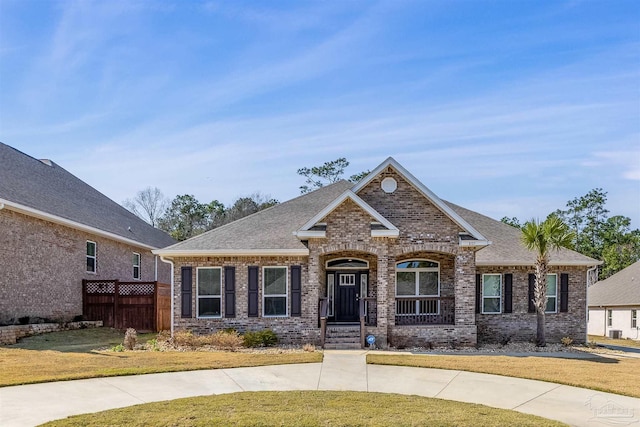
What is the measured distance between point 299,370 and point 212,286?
7128mm

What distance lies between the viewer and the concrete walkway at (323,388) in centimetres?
975

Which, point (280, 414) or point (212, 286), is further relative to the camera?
point (212, 286)

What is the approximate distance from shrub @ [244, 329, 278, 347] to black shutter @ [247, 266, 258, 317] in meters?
0.87

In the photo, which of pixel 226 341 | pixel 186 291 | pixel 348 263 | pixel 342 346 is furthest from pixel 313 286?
pixel 186 291

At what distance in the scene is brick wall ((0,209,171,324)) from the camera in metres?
19.4

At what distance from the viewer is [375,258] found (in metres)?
21.2

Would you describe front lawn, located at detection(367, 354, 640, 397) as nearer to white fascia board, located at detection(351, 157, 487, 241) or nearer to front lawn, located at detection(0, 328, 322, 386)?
front lawn, located at detection(0, 328, 322, 386)

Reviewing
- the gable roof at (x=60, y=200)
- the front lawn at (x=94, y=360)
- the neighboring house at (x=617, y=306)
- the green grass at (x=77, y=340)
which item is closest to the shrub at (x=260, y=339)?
the front lawn at (x=94, y=360)

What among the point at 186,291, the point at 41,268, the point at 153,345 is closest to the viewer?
the point at 153,345

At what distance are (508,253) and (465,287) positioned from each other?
12.7 ft

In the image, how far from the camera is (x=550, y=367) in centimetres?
1459

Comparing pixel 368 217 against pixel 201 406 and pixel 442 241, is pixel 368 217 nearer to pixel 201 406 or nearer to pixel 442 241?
pixel 442 241

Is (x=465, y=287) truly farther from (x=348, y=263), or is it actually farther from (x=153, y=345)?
(x=153, y=345)

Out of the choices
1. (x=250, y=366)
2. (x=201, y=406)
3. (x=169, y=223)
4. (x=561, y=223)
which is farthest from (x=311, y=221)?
(x=169, y=223)
